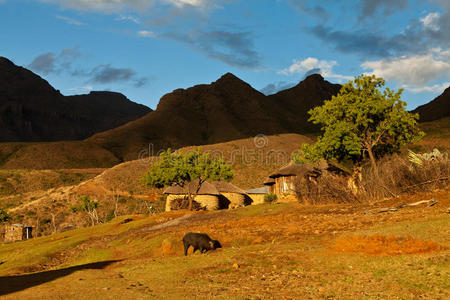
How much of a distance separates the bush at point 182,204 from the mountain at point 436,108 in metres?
148

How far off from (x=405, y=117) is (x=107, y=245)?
78.7ft

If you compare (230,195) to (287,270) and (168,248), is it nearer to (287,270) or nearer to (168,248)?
(168,248)

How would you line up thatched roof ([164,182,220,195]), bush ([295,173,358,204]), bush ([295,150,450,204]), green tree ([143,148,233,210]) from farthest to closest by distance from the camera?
thatched roof ([164,182,220,195]), green tree ([143,148,233,210]), bush ([295,173,358,204]), bush ([295,150,450,204])

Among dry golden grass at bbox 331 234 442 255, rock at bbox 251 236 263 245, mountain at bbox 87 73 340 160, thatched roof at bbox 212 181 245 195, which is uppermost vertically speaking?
mountain at bbox 87 73 340 160

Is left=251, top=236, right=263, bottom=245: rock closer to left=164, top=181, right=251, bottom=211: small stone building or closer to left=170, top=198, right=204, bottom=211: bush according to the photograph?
left=164, top=181, right=251, bottom=211: small stone building

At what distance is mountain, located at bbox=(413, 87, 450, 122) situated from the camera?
546 feet

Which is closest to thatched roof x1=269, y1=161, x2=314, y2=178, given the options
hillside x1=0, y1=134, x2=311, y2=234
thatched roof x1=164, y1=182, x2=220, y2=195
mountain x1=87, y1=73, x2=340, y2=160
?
thatched roof x1=164, y1=182, x2=220, y2=195

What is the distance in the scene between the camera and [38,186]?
266 ft

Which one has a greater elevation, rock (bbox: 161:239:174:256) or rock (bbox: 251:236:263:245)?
rock (bbox: 251:236:263:245)

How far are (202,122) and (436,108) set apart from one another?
106 m

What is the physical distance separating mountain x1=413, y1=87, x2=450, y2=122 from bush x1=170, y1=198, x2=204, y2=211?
486 ft

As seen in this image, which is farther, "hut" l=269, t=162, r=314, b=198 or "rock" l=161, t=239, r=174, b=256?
"hut" l=269, t=162, r=314, b=198

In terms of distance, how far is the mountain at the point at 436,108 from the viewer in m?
166

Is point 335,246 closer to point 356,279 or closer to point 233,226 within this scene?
point 356,279
